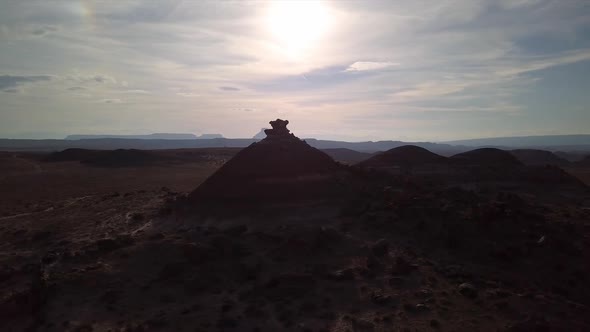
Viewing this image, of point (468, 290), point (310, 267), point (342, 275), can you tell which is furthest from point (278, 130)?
point (468, 290)

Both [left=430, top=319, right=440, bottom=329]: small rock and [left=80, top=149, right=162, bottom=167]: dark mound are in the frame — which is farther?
[left=80, top=149, right=162, bottom=167]: dark mound

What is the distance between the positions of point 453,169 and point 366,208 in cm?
3020

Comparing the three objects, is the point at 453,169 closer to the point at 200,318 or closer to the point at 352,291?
the point at 352,291

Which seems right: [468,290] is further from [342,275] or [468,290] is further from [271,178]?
[271,178]

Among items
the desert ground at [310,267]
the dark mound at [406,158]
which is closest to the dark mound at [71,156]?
the dark mound at [406,158]

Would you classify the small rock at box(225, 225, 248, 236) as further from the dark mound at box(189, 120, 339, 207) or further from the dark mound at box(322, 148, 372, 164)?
the dark mound at box(322, 148, 372, 164)

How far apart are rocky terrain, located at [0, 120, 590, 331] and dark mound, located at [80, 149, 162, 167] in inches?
1886

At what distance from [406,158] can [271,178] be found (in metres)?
37.1

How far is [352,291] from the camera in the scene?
44.0 feet

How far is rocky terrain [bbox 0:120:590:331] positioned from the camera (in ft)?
39.1

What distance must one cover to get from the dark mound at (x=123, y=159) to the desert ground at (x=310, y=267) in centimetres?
4945

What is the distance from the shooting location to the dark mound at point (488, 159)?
49.5m

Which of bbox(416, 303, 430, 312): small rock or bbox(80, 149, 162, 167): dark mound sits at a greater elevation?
bbox(80, 149, 162, 167): dark mound

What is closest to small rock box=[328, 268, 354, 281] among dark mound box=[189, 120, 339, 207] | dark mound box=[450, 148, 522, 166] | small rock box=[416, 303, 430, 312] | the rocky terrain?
the rocky terrain
